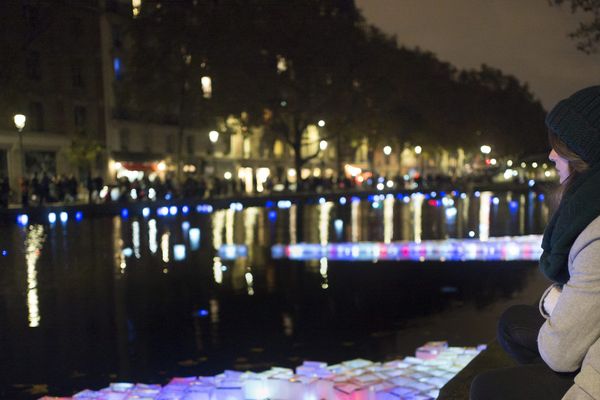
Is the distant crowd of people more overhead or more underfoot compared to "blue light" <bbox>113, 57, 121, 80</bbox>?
more underfoot

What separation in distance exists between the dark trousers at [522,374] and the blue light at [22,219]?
78.8 ft

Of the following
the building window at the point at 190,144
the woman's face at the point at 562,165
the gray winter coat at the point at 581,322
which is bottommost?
the gray winter coat at the point at 581,322

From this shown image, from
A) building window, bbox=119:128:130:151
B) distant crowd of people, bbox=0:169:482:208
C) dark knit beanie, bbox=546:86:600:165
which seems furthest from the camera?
building window, bbox=119:128:130:151

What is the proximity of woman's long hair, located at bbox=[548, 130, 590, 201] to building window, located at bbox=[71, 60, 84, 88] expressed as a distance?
153 ft

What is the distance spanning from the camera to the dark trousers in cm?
235

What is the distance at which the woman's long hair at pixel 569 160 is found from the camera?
2.21 m

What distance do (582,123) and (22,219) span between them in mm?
26308

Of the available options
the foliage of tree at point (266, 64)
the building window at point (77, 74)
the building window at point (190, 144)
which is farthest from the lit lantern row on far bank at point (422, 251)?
the building window at point (190, 144)

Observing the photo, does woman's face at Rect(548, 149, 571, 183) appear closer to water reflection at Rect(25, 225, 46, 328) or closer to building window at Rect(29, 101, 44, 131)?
water reflection at Rect(25, 225, 46, 328)

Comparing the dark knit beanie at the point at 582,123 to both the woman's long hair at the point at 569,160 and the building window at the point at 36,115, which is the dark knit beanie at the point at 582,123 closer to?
the woman's long hair at the point at 569,160

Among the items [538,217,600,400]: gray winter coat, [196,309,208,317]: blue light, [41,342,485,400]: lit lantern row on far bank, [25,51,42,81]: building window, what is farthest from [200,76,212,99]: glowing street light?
[538,217,600,400]: gray winter coat

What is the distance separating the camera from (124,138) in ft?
164

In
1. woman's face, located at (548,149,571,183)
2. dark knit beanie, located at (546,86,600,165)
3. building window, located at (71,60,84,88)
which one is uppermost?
building window, located at (71,60,84,88)

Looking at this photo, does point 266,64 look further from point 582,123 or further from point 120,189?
point 582,123
